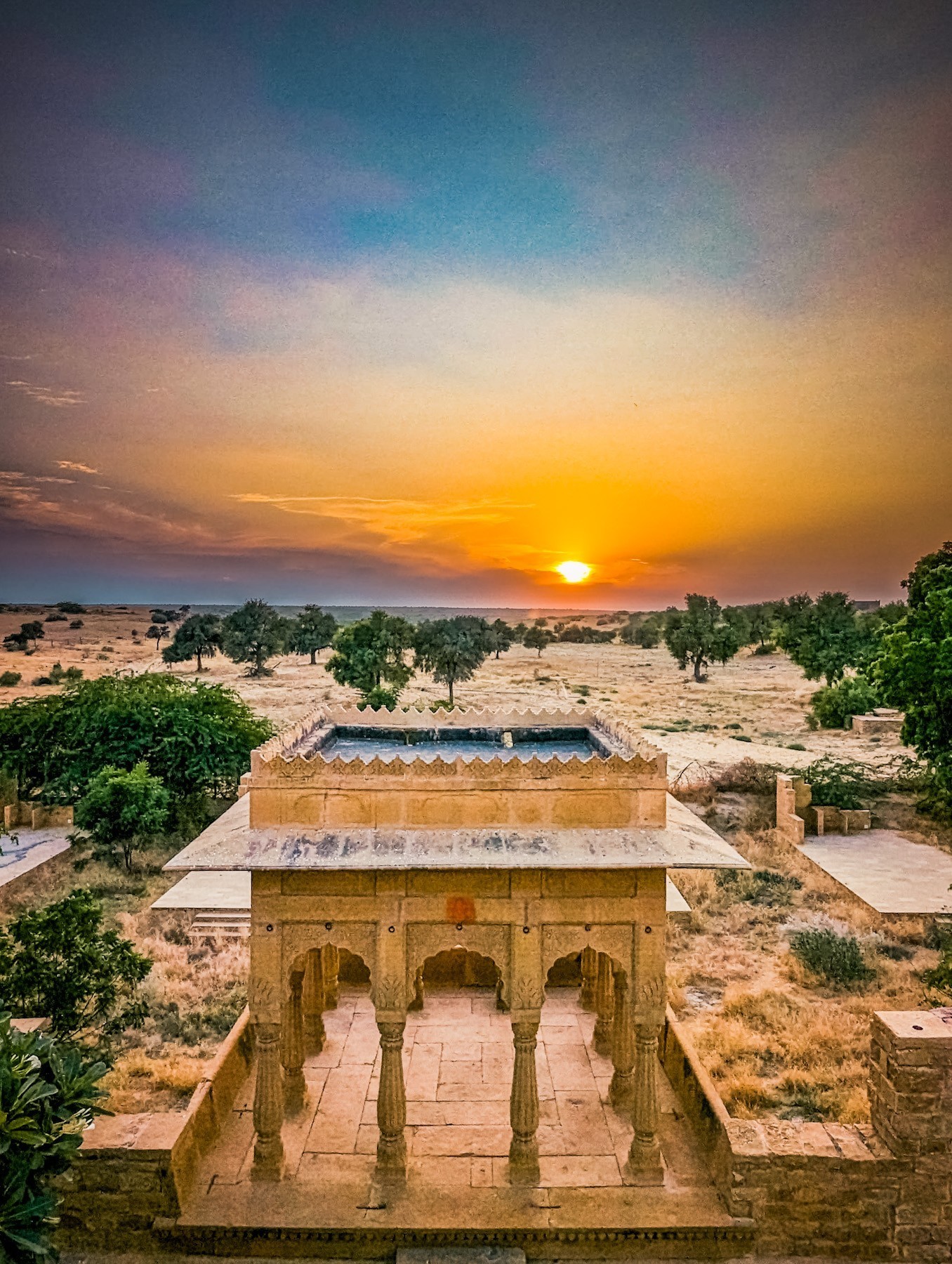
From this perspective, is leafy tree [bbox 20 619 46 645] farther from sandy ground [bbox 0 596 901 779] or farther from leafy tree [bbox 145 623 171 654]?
leafy tree [bbox 145 623 171 654]

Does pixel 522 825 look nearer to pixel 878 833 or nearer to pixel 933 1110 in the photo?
pixel 933 1110

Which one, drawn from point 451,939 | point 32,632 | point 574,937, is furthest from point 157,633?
point 574,937

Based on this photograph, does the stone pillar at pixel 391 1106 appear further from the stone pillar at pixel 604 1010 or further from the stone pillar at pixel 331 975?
the stone pillar at pixel 604 1010

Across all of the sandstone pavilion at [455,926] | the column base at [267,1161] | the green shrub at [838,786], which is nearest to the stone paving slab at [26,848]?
the column base at [267,1161]

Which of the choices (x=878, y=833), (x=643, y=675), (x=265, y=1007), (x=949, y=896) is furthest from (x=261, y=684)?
(x=265, y=1007)

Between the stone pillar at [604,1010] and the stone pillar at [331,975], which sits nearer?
the stone pillar at [604,1010]

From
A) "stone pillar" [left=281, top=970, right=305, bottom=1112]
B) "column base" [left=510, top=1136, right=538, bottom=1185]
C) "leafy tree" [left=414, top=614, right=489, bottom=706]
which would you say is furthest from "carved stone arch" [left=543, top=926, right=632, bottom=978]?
Answer: "leafy tree" [left=414, top=614, right=489, bottom=706]
